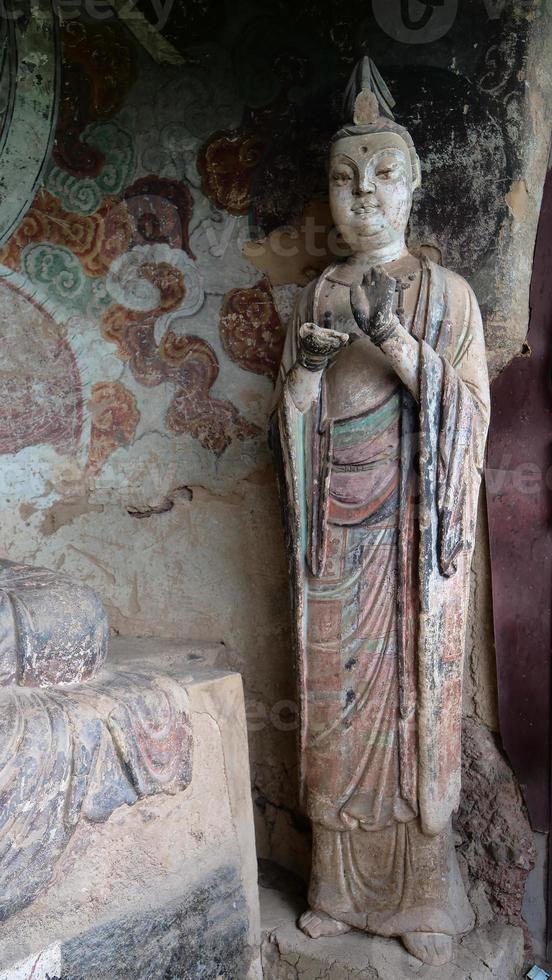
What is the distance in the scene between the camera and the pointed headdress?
295 centimetres

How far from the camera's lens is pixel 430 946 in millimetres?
2854

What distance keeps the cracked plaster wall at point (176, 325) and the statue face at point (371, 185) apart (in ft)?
1.71

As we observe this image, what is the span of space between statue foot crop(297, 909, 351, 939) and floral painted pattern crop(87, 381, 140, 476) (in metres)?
1.65

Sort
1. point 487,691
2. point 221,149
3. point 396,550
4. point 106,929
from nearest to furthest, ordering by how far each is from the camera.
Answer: point 106,929 < point 396,550 < point 487,691 < point 221,149

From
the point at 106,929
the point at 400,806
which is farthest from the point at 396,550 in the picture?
the point at 106,929

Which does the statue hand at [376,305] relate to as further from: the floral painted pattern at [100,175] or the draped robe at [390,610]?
the floral painted pattern at [100,175]

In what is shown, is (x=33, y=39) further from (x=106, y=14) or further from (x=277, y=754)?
(x=277, y=754)

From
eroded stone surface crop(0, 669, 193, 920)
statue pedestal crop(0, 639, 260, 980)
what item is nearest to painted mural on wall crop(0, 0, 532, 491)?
statue pedestal crop(0, 639, 260, 980)

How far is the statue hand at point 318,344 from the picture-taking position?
106 inches

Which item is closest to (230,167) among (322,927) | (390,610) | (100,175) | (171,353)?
(100,175)

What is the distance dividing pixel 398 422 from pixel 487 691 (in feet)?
3.43

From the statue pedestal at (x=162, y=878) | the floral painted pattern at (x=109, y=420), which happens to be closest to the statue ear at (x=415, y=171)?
the floral painted pattern at (x=109, y=420)

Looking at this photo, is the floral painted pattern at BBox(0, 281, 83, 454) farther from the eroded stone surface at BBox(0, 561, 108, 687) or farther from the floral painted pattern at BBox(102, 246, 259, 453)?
the eroded stone surface at BBox(0, 561, 108, 687)

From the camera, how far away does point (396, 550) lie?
9.29 feet
